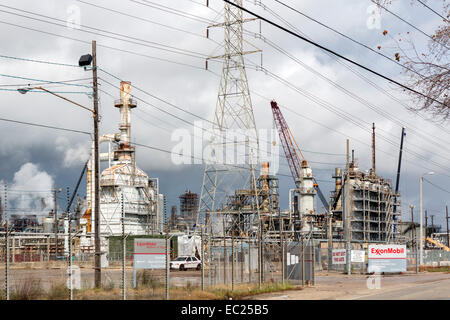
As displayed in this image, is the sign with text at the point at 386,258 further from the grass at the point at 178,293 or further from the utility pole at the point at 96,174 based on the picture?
the utility pole at the point at 96,174

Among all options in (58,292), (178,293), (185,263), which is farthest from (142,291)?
(185,263)

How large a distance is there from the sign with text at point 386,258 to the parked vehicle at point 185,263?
17440mm

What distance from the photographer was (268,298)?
75.2 feet

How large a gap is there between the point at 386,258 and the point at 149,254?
22.5 meters

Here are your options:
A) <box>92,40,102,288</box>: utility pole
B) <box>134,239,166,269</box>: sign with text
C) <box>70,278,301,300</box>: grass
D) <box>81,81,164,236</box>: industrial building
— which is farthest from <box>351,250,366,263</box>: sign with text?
<box>81,81,164,236</box>: industrial building

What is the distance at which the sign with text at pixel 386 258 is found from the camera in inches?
1471

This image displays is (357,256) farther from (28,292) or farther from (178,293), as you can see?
(28,292)

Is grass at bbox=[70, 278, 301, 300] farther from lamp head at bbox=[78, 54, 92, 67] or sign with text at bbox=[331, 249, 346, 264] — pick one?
sign with text at bbox=[331, 249, 346, 264]

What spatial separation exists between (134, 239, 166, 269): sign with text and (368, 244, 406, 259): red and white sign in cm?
1933

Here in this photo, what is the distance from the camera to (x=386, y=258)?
38500mm

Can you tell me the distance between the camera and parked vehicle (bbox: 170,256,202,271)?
50.4m

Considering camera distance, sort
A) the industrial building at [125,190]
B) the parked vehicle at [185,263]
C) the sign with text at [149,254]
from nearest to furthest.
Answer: the sign with text at [149,254] < the parked vehicle at [185,263] < the industrial building at [125,190]

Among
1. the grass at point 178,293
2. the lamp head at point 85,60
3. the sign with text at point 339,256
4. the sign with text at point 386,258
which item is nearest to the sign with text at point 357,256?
the sign with text at point 339,256
